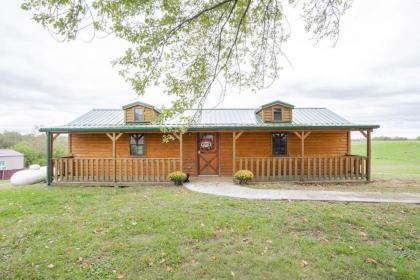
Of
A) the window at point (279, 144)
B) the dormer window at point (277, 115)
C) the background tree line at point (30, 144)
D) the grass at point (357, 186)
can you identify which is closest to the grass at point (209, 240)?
the grass at point (357, 186)

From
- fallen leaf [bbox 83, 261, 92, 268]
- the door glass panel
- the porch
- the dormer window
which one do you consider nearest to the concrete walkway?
the porch

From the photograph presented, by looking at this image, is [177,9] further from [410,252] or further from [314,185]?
[314,185]

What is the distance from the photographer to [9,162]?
31234 mm

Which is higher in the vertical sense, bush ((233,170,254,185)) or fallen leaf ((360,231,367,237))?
bush ((233,170,254,185))

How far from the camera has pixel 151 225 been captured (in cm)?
478

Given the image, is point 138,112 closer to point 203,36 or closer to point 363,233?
point 203,36

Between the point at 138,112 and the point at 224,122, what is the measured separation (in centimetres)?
430

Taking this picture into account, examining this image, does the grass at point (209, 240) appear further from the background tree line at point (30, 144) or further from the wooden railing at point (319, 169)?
the background tree line at point (30, 144)

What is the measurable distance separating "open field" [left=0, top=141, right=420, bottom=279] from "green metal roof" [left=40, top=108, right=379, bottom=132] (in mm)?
3573

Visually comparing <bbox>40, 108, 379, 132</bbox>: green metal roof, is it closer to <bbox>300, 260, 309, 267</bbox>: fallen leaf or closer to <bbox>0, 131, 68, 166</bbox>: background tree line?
<bbox>300, 260, 309, 267</bbox>: fallen leaf

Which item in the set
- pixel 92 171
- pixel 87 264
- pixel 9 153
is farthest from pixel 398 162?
pixel 9 153

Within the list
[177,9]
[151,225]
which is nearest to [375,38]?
[177,9]

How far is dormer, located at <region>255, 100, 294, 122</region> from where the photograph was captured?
10.9 metres

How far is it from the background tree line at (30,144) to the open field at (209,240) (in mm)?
30230
